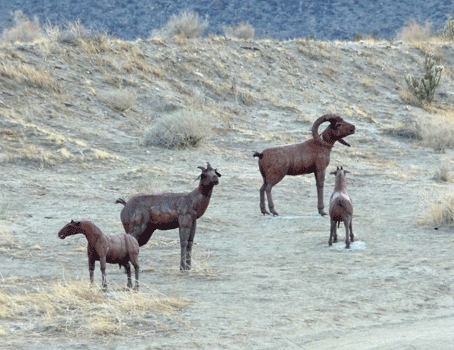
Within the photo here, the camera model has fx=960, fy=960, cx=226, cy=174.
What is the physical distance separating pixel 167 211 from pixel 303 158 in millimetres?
5000

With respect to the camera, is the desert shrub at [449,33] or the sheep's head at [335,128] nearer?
the sheep's head at [335,128]

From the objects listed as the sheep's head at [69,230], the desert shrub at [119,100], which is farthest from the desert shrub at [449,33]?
the sheep's head at [69,230]

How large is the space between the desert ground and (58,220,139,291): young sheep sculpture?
0.29 meters

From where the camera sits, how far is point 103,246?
9.89 metres

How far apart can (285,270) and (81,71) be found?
1793 cm

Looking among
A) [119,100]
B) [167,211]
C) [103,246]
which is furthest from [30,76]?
[103,246]

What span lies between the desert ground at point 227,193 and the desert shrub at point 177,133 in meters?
0.21

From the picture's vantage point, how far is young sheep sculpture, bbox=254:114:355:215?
15.8m

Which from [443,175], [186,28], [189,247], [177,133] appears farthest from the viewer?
A: [186,28]

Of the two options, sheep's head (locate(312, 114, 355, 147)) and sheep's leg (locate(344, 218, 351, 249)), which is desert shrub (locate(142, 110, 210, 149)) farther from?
sheep's leg (locate(344, 218, 351, 249))

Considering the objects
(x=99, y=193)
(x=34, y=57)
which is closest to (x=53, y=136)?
(x=99, y=193)

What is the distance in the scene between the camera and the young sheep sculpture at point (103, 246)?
9867mm

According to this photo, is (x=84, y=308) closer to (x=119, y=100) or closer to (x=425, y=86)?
(x=119, y=100)

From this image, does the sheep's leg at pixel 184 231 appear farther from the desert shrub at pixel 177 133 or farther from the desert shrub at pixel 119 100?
the desert shrub at pixel 119 100
